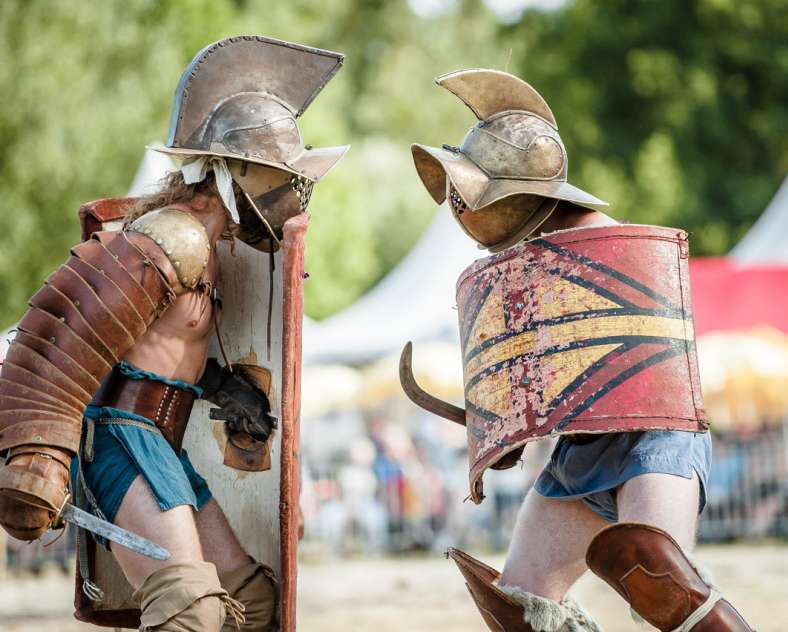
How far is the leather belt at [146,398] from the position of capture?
3.88 m

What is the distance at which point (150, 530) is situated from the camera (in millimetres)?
3670

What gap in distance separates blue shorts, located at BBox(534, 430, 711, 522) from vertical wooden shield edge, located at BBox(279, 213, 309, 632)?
2.72 feet

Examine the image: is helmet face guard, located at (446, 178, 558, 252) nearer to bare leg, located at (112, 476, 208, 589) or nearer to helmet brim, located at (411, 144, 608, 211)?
helmet brim, located at (411, 144, 608, 211)

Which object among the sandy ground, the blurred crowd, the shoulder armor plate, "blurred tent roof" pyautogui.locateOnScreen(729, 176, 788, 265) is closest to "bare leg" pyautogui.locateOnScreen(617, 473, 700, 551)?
the shoulder armor plate

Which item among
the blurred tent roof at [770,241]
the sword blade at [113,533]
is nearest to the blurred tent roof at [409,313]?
the blurred tent roof at [770,241]

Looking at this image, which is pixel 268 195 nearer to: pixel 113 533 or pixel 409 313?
pixel 113 533

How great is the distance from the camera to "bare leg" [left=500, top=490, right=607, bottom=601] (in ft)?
12.9

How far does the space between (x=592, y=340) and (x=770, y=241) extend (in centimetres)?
1165

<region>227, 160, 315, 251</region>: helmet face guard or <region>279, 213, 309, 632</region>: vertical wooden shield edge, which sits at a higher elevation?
<region>227, 160, 315, 251</region>: helmet face guard

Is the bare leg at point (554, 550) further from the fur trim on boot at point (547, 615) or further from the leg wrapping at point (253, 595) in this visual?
the leg wrapping at point (253, 595)

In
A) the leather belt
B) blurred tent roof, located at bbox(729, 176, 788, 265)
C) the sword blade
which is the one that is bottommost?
the sword blade

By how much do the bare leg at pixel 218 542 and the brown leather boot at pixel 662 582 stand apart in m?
1.25

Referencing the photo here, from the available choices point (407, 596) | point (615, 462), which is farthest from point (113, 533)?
point (407, 596)

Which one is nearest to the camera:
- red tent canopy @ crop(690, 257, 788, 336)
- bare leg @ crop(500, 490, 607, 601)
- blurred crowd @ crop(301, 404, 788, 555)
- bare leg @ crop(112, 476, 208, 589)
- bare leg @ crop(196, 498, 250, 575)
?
bare leg @ crop(112, 476, 208, 589)
